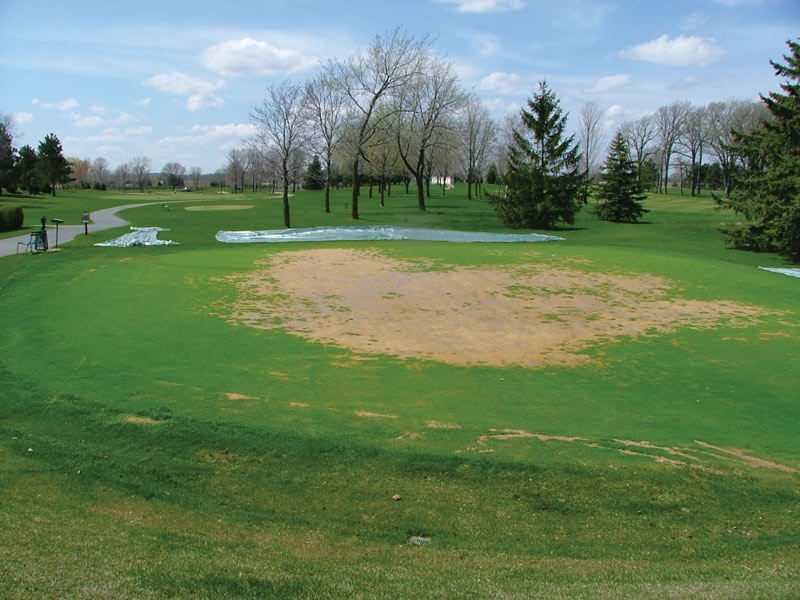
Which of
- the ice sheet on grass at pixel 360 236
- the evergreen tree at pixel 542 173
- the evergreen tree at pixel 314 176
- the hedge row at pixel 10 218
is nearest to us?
the ice sheet on grass at pixel 360 236

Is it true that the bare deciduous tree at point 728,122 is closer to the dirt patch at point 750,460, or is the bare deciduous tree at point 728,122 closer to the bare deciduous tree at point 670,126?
the bare deciduous tree at point 670,126

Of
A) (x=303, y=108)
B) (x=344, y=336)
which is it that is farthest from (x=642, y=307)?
(x=303, y=108)

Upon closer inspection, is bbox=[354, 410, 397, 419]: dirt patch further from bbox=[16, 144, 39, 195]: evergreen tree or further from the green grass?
bbox=[16, 144, 39, 195]: evergreen tree

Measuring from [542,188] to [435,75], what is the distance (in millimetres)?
16065

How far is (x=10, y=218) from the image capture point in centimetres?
3359

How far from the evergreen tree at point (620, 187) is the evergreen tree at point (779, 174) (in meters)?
19.2

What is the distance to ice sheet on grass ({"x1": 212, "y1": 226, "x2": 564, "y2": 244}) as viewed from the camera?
3184 cm

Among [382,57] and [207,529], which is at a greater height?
[382,57]

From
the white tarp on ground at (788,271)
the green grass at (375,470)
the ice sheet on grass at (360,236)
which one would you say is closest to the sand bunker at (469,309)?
the green grass at (375,470)

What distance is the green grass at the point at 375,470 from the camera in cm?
440

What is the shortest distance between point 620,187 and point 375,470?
1856 inches

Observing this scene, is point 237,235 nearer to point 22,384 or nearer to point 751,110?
point 22,384

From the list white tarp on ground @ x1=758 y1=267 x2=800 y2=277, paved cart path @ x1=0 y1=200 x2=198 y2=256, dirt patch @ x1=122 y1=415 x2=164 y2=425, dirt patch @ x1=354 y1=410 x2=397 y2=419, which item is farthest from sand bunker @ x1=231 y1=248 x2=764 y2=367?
paved cart path @ x1=0 y1=200 x2=198 y2=256

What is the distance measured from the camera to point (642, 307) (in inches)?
629
